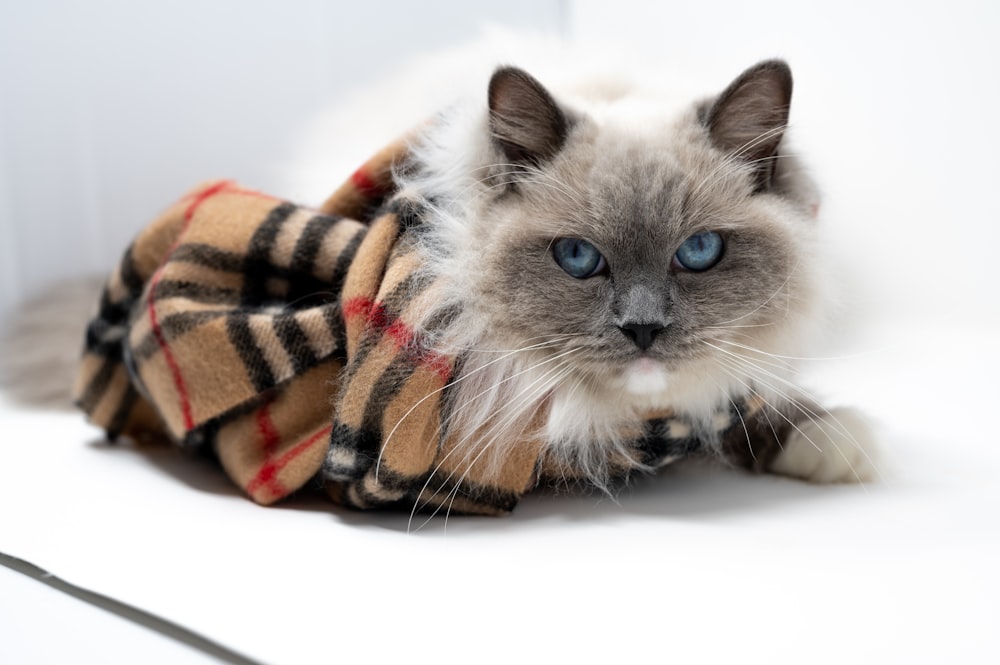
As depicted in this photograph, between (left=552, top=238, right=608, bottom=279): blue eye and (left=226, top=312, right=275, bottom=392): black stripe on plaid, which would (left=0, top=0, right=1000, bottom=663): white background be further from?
(left=552, top=238, right=608, bottom=279): blue eye

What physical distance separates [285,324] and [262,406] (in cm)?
15

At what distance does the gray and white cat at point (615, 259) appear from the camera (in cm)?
120

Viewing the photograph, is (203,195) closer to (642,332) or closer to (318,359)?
(318,359)

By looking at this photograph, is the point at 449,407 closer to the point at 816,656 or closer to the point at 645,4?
the point at 816,656

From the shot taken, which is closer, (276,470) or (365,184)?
(276,470)

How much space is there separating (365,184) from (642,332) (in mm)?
604

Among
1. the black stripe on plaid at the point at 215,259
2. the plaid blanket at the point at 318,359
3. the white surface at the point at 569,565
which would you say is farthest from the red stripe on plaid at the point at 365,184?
the white surface at the point at 569,565

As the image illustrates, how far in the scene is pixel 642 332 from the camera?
1.17 metres

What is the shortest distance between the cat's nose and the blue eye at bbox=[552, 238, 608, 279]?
0.10m

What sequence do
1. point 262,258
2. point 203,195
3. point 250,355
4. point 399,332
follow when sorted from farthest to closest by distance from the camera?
point 203,195 → point 262,258 → point 250,355 → point 399,332

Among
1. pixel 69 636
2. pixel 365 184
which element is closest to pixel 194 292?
pixel 365 184

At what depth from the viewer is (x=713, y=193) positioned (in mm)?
1234

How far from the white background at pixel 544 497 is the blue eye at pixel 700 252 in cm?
32

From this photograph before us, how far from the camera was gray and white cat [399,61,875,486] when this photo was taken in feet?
3.93
